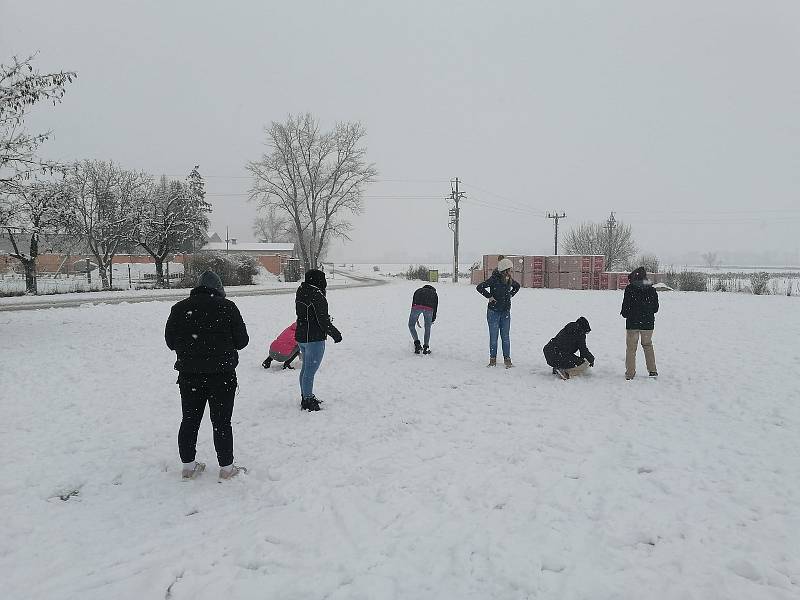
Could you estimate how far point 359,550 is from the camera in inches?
136

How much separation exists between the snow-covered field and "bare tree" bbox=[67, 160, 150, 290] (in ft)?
107

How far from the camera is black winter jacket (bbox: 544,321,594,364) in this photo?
8570mm

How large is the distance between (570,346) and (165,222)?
38926 mm

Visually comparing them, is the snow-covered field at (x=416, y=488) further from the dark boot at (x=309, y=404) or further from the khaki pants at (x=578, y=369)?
the khaki pants at (x=578, y=369)

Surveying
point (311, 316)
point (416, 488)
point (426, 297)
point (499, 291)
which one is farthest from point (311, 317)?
point (426, 297)

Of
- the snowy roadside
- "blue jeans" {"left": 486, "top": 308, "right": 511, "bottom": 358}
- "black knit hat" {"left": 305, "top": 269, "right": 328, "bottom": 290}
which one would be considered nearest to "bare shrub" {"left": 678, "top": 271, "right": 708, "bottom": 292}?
the snowy roadside

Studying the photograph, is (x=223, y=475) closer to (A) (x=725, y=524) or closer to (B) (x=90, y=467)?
(B) (x=90, y=467)

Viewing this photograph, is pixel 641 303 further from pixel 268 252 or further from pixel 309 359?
pixel 268 252

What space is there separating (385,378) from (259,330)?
6.54 meters

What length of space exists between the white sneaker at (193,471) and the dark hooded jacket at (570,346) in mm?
6386

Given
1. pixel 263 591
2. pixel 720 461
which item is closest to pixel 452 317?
pixel 720 461

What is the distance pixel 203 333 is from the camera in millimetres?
4461

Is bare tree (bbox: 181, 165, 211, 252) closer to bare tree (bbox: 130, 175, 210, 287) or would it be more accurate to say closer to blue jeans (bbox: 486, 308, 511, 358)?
bare tree (bbox: 130, 175, 210, 287)

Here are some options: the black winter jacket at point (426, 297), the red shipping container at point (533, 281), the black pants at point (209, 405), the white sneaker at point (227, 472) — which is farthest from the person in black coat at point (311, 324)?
the red shipping container at point (533, 281)
